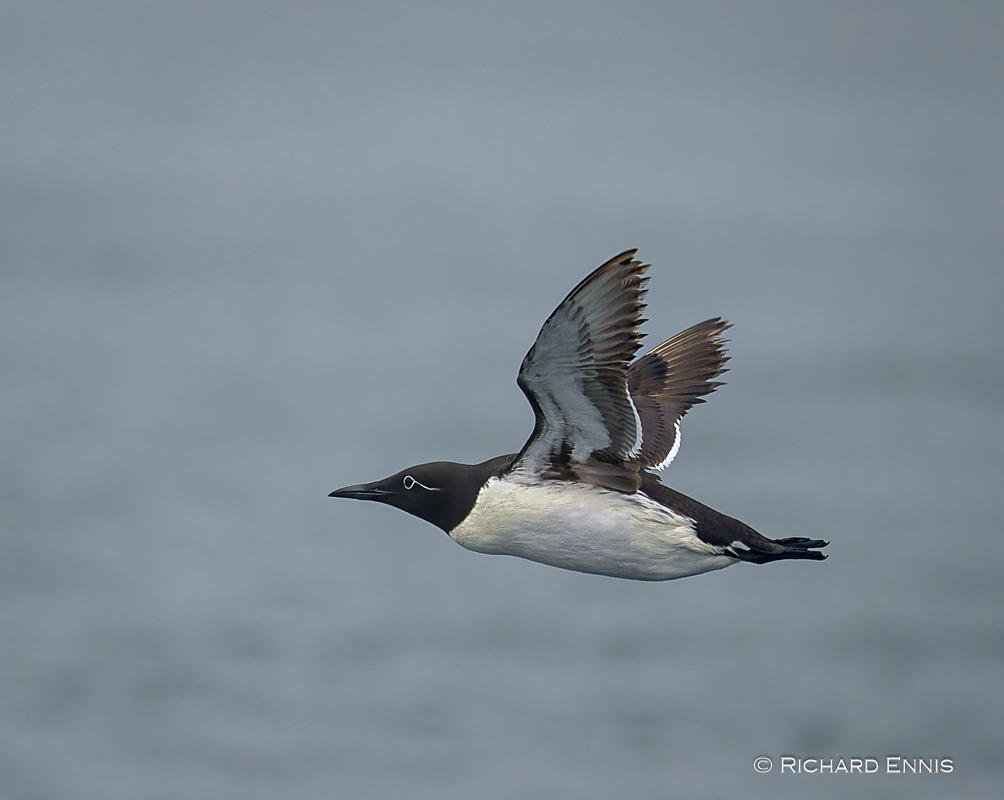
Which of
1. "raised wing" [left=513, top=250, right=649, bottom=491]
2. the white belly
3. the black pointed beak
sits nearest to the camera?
"raised wing" [left=513, top=250, right=649, bottom=491]

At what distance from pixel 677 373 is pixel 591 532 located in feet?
7.71

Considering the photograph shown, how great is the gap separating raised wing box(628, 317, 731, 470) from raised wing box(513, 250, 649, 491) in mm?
1730

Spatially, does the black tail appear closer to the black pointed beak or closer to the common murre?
the common murre

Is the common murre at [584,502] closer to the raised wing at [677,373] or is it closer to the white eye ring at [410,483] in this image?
Answer: the white eye ring at [410,483]

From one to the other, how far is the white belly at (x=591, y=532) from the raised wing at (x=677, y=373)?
5.82 feet

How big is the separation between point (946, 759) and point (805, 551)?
11.8 metres

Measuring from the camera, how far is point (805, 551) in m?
9.23

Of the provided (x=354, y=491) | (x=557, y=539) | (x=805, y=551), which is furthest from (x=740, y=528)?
(x=354, y=491)

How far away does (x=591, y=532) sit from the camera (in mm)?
9156

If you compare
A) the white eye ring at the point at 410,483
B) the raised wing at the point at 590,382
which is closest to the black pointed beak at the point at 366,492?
the white eye ring at the point at 410,483

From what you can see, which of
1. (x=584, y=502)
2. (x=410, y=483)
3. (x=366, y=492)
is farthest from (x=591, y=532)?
(x=366, y=492)

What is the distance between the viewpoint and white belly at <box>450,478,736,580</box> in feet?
30.1

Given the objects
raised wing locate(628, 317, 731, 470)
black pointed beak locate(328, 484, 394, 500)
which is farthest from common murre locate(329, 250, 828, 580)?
raised wing locate(628, 317, 731, 470)

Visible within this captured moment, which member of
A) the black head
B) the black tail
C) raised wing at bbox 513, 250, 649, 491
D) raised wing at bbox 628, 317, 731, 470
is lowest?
the black tail
